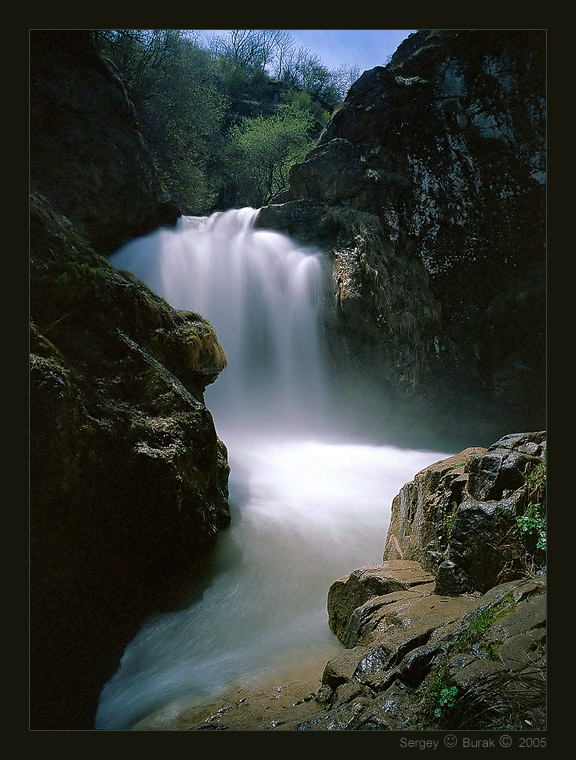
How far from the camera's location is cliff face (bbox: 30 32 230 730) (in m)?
3.20

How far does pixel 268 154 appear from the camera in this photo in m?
16.7

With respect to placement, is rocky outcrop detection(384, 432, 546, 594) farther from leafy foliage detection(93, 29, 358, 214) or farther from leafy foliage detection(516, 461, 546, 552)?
leafy foliage detection(93, 29, 358, 214)

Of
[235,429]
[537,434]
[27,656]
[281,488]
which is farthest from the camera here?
[235,429]

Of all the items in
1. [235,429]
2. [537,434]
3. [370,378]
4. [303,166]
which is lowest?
[537,434]

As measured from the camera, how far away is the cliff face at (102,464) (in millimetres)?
3201

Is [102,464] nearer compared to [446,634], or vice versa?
[446,634]

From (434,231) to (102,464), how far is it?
32.0 feet

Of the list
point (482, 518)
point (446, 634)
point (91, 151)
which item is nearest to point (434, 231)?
point (91, 151)

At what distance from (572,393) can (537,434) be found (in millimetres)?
511

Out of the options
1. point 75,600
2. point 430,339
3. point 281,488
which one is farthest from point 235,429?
point 75,600

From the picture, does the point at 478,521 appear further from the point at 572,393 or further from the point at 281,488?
the point at 281,488

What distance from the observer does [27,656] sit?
257 cm

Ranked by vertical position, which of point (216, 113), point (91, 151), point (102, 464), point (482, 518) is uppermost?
point (216, 113)

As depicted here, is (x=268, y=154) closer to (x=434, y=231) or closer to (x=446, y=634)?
(x=434, y=231)
